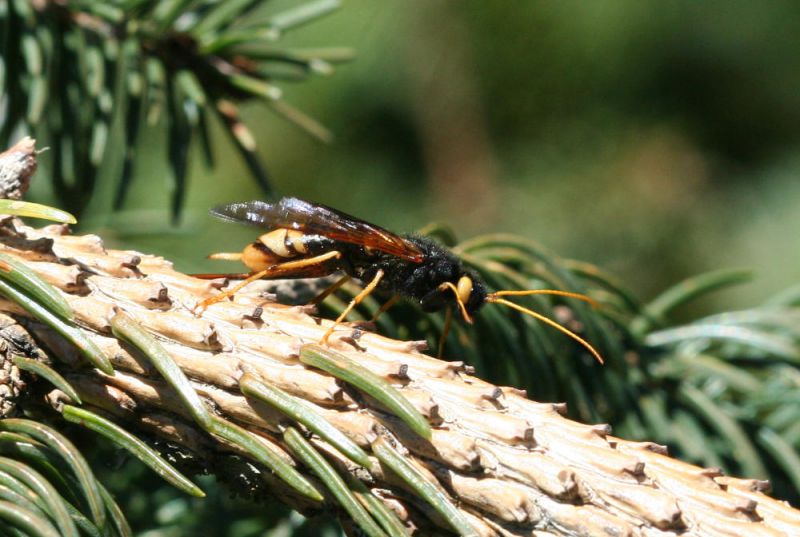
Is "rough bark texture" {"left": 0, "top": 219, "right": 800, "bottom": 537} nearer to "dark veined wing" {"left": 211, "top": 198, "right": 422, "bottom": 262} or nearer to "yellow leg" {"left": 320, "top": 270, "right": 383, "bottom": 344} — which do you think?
"yellow leg" {"left": 320, "top": 270, "right": 383, "bottom": 344}

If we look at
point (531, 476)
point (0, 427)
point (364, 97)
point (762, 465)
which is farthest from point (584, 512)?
point (364, 97)

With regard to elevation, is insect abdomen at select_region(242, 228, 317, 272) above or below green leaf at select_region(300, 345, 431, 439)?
above

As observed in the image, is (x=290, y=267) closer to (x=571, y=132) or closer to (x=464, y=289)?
(x=464, y=289)

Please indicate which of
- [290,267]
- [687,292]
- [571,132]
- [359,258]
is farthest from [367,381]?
[571,132]

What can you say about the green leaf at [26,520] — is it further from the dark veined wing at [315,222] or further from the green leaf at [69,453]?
the dark veined wing at [315,222]

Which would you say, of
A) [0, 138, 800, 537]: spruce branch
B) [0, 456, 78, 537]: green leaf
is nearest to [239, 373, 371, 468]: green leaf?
[0, 138, 800, 537]: spruce branch

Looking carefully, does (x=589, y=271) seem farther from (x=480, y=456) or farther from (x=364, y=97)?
(x=364, y=97)
